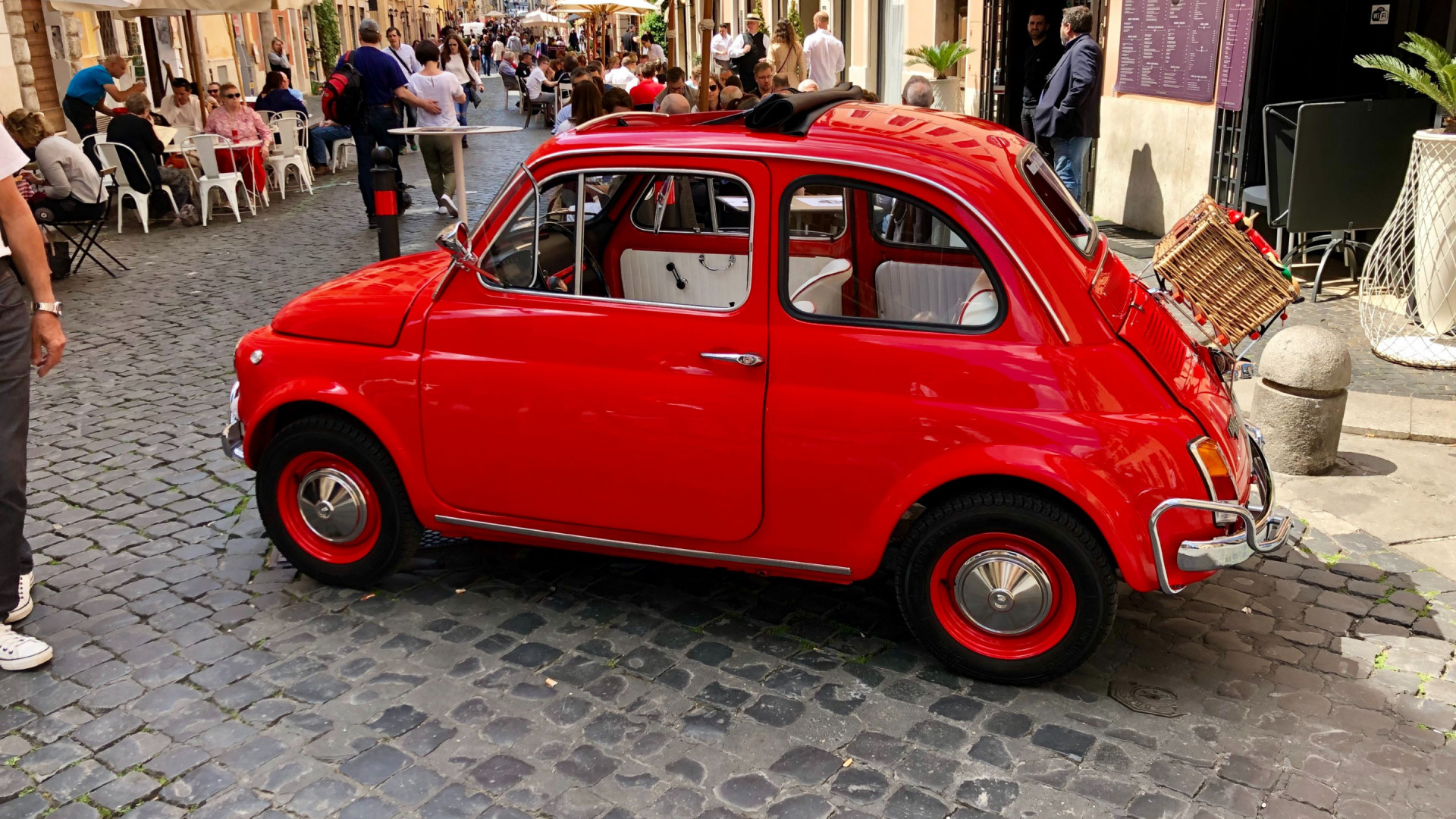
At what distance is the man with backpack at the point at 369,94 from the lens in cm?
1262

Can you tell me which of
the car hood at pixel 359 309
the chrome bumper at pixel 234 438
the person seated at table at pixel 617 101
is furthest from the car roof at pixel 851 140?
the person seated at table at pixel 617 101

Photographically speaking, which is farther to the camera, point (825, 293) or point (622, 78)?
point (622, 78)

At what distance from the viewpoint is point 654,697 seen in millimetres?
3875

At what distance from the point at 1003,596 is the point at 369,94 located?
426 inches

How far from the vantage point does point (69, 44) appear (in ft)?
60.1

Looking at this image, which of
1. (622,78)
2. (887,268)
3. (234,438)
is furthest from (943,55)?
(234,438)

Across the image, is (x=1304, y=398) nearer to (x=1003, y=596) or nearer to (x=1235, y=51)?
(x=1003, y=596)

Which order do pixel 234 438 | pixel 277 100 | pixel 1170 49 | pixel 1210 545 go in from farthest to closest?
pixel 277 100, pixel 1170 49, pixel 234 438, pixel 1210 545

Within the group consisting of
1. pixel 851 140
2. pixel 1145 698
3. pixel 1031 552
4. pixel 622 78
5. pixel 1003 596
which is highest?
pixel 851 140

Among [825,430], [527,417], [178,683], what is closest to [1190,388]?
[825,430]

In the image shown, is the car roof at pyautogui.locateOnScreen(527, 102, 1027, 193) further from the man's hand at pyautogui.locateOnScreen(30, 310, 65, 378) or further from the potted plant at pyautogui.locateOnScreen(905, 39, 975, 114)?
the potted plant at pyautogui.locateOnScreen(905, 39, 975, 114)

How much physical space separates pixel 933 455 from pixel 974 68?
1347 centimetres

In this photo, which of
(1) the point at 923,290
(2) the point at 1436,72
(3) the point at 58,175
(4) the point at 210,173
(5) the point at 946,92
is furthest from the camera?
(5) the point at 946,92

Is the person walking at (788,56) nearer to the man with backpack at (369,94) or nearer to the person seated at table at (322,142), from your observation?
the man with backpack at (369,94)
